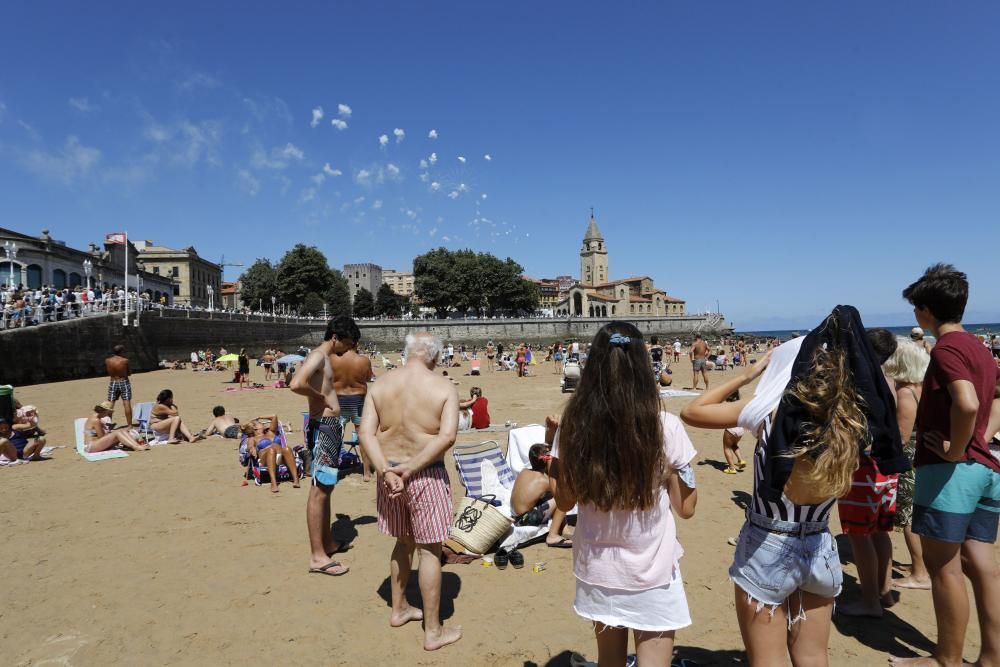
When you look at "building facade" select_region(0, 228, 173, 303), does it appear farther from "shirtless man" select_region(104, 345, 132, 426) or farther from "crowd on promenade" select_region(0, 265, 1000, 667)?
"crowd on promenade" select_region(0, 265, 1000, 667)

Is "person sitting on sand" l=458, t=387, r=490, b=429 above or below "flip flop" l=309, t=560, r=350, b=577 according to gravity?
above

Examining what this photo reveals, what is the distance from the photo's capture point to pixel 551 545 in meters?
4.60

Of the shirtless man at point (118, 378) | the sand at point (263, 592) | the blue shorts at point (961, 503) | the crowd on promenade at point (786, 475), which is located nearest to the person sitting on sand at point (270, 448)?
the sand at point (263, 592)

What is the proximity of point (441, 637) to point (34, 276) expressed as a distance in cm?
4582

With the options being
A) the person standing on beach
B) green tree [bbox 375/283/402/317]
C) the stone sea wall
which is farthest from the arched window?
green tree [bbox 375/283/402/317]

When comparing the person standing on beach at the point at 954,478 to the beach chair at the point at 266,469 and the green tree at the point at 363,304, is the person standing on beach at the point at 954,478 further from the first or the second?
the green tree at the point at 363,304

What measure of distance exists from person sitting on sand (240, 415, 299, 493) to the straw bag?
2836mm

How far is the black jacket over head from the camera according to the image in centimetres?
188

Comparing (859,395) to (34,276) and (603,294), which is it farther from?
(603,294)

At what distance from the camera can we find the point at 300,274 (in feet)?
200

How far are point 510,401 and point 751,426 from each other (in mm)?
11969

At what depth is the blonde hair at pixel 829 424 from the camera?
1.83 metres

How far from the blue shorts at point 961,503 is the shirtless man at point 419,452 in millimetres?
2449

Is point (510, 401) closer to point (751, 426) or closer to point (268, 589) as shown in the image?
point (268, 589)
